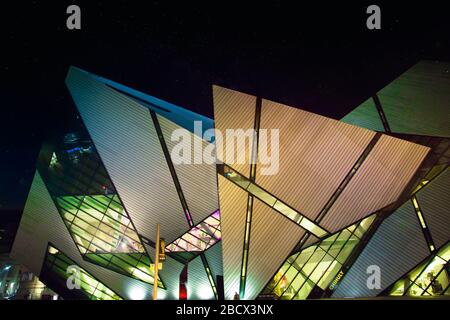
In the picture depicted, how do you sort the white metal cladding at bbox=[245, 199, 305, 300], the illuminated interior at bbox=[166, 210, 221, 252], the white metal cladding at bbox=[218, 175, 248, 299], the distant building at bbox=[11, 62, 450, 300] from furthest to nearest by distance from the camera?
the illuminated interior at bbox=[166, 210, 221, 252] → the white metal cladding at bbox=[218, 175, 248, 299] → the white metal cladding at bbox=[245, 199, 305, 300] → the distant building at bbox=[11, 62, 450, 300]

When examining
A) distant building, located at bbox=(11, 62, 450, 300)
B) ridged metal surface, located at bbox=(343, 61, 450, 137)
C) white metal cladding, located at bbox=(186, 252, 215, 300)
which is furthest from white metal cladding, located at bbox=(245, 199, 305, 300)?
ridged metal surface, located at bbox=(343, 61, 450, 137)

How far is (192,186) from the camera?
1506cm

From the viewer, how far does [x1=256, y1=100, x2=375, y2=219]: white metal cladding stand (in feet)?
43.4

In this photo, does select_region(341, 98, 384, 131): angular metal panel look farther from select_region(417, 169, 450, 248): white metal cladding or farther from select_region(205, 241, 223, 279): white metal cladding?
select_region(205, 241, 223, 279): white metal cladding

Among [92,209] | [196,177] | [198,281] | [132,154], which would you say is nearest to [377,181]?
[196,177]

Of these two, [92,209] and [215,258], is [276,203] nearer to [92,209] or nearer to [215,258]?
[215,258]

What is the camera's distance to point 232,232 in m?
13.8

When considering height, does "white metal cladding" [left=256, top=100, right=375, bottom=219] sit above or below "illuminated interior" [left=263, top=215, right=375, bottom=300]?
above

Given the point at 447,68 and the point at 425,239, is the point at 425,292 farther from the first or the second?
the point at 447,68

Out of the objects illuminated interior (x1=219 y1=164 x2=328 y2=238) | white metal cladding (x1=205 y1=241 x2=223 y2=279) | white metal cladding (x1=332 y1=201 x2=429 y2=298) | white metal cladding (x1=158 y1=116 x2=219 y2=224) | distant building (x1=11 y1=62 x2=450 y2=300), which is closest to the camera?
white metal cladding (x1=332 y1=201 x2=429 y2=298)

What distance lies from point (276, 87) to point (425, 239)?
→ 961 centimetres

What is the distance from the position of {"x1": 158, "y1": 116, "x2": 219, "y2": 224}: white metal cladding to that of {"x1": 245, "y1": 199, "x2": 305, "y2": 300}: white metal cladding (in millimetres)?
2599

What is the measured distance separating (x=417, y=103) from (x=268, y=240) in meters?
9.79

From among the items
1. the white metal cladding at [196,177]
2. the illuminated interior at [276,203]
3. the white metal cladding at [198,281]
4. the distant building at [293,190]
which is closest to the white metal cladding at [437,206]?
the distant building at [293,190]
